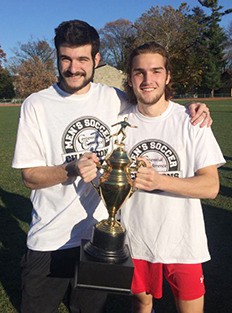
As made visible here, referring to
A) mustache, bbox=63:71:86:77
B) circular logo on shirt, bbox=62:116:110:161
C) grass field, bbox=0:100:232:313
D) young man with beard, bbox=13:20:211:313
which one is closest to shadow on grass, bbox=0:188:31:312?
grass field, bbox=0:100:232:313

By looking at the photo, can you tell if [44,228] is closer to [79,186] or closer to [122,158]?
[79,186]

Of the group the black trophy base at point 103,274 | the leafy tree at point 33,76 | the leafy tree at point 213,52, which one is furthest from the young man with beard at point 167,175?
the leafy tree at point 33,76

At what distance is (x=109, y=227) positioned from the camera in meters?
2.35

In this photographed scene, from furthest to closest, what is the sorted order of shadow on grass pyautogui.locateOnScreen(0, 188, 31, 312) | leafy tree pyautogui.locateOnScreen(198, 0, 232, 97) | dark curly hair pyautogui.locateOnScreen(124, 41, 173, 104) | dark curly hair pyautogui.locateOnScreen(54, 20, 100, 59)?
leafy tree pyautogui.locateOnScreen(198, 0, 232, 97)
shadow on grass pyautogui.locateOnScreen(0, 188, 31, 312)
dark curly hair pyautogui.locateOnScreen(124, 41, 173, 104)
dark curly hair pyautogui.locateOnScreen(54, 20, 100, 59)

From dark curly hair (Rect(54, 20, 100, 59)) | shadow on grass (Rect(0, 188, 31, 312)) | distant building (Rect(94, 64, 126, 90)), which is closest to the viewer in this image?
dark curly hair (Rect(54, 20, 100, 59))

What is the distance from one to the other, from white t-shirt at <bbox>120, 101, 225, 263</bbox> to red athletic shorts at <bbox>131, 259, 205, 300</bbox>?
7cm

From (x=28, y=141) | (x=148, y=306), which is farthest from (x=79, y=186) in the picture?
(x=148, y=306)

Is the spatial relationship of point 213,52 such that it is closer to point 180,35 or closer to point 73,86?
point 180,35

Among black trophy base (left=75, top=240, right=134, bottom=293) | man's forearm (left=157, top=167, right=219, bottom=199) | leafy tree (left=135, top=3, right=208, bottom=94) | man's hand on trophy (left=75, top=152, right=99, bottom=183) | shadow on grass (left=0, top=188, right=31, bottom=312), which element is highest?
leafy tree (left=135, top=3, right=208, bottom=94)

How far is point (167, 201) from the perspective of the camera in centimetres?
260

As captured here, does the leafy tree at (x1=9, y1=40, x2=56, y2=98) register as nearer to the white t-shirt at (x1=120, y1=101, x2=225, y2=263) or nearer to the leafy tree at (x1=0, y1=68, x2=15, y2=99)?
the leafy tree at (x1=0, y1=68, x2=15, y2=99)

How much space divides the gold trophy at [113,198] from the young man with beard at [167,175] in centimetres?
30

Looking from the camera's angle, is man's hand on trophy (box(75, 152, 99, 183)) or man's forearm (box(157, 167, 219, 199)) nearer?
man's hand on trophy (box(75, 152, 99, 183))

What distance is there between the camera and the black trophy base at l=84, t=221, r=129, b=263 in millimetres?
2277
